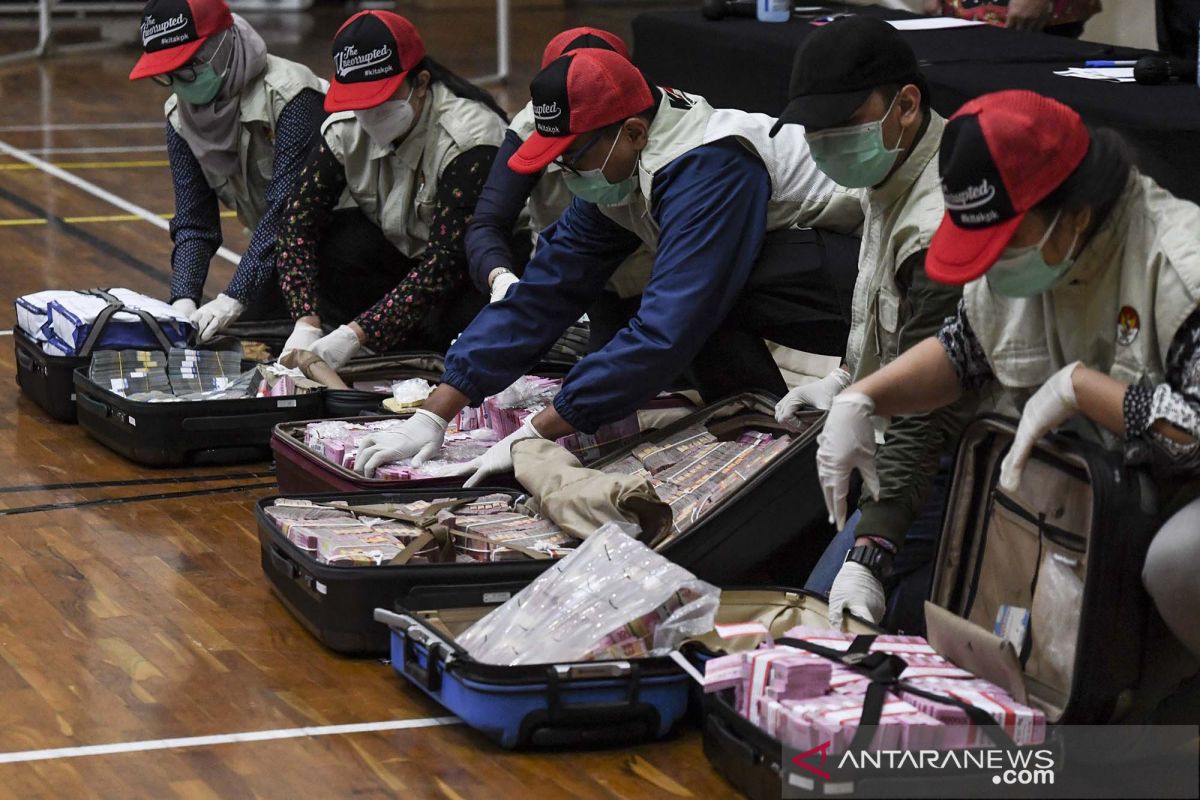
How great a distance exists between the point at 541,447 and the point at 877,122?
84 centimetres

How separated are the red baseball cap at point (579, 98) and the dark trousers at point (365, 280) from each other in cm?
120

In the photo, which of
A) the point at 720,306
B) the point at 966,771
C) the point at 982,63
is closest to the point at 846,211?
the point at 720,306

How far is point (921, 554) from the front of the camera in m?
2.93

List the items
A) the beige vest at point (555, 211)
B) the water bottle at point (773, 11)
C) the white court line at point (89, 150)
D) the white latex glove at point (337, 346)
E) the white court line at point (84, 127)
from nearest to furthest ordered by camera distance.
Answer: the beige vest at point (555, 211), the white latex glove at point (337, 346), the water bottle at point (773, 11), the white court line at point (89, 150), the white court line at point (84, 127)

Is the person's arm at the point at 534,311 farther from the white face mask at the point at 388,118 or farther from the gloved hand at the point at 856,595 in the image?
the gloved hand at the point at 856,595

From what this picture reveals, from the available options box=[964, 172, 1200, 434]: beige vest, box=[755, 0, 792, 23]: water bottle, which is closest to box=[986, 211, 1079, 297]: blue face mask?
box=[964, 172, 1200, 434]: beige vest

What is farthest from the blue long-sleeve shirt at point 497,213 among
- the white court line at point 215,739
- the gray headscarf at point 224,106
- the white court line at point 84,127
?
the white court line at point 84,127

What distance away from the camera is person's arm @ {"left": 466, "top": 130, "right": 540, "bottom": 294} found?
4215mm

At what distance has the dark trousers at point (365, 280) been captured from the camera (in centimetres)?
449

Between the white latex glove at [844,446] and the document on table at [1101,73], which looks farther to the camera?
the document on table at [1101,73]

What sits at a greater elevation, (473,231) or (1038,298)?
(1038,298)

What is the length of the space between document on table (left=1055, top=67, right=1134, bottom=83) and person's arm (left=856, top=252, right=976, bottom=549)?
130 cm

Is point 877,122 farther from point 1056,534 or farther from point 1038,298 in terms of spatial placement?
point 1056,534

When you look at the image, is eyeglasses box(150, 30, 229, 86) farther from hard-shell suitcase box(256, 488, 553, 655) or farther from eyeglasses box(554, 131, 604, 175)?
hard-shell suitcase box(256, 488, 553, 655)
